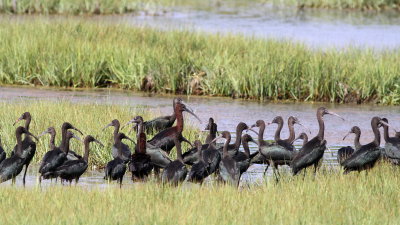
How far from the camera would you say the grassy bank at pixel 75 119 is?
447 inches

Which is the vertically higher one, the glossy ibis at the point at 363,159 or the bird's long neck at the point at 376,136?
the bird's long neck at the point at 376,136

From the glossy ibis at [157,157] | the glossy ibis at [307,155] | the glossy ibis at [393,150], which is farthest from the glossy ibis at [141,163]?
the glossy ibis at [393,150]

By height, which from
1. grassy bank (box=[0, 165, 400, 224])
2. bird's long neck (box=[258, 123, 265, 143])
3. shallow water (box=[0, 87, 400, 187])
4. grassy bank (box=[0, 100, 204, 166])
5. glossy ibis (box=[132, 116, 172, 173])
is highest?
bird's long neck (box=[258, 123, 265, 143])

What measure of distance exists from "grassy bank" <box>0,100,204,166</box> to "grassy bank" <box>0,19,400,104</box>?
2984 mm

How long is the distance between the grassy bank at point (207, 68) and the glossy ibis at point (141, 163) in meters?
7.28

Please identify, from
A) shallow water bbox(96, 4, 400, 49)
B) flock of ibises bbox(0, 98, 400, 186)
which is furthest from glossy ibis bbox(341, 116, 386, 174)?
shallow water bbox(96, 4, 400, 49)

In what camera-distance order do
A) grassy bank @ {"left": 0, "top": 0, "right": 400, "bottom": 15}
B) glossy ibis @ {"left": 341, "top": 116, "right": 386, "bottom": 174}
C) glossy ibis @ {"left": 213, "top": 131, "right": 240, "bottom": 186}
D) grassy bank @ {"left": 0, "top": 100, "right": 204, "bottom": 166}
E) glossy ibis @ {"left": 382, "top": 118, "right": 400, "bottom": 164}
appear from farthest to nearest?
grassy bank @ {"left": 0, "top": 0, "right": 400, "bottom": 15}
grassy bank @ {"left": 0, "top": 100, "right": 204, "bottom": 166}
glossy ibis @ {"left": 382, "top": 118, "right": 400, "bottom": 164}
glossy ibis @ {"left": 341, "top": 116, "right": 386, "bottom": 174}
glossy ibis @ {"left": 213, "top": 131, "right": 240, "bottom": 186}

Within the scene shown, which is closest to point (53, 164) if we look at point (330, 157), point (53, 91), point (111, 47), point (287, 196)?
point (287, 196)

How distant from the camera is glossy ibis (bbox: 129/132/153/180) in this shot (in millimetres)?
9844

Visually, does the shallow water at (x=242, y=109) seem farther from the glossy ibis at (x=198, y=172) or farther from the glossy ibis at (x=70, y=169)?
the glossy ibis at (x=70, y=169)

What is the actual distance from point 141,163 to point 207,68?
800 cm

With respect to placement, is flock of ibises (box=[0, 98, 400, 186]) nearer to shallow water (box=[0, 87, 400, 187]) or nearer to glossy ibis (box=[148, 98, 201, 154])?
glossy ibis (box=[148, 98, 201, 154])

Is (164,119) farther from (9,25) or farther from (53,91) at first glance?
(9,25)

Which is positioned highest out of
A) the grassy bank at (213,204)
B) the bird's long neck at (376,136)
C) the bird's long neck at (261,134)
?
the bird's long neck at (376,136)
